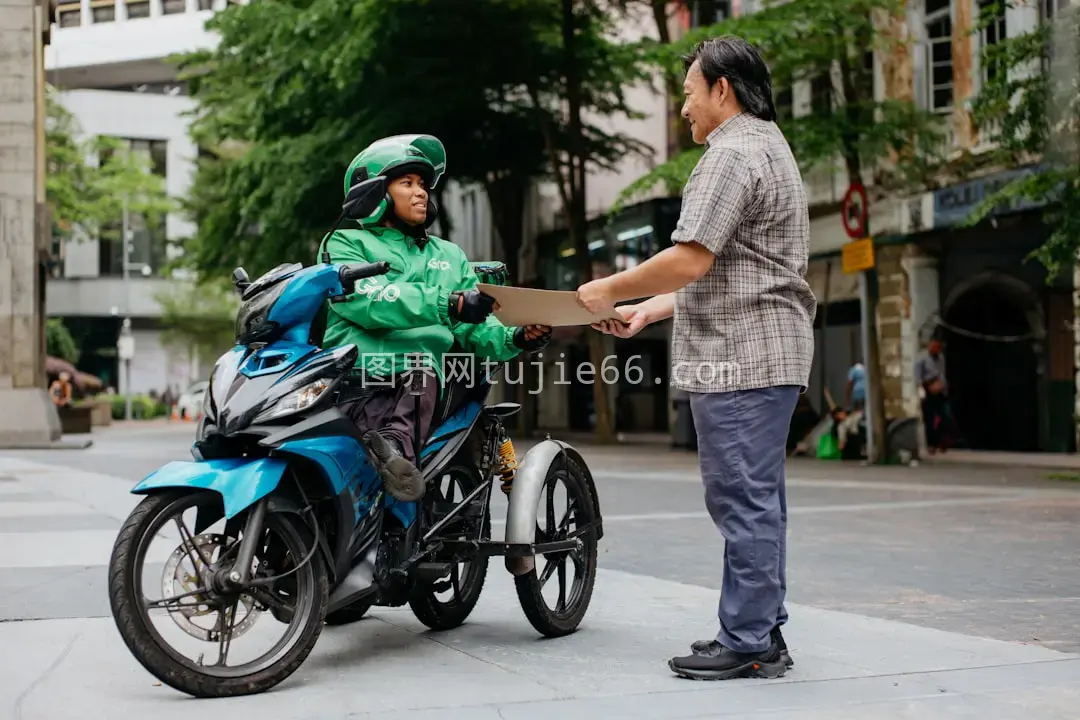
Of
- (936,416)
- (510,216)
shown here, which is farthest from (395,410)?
(510,216)

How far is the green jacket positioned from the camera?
439 cm

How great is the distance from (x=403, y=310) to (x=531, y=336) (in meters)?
0.51

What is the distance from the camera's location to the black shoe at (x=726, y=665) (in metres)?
4.13

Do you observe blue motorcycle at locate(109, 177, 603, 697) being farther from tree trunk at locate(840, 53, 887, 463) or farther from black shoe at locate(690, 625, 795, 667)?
tree trunk at locate(840, 53, 887, 463)

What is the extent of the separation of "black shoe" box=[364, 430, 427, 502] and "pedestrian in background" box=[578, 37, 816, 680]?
771mm

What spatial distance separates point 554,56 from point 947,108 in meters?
6.42

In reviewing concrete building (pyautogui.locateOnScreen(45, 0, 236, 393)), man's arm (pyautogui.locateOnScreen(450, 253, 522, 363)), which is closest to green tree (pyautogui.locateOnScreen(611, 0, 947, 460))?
man's arm (pyautogui.locateOnScreen(450, 253, 522, 363))

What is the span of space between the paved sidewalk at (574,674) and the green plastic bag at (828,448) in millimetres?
12988

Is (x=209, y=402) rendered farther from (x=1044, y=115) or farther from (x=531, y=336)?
(x=1044, y=115)

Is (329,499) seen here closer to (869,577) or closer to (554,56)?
(869,577)

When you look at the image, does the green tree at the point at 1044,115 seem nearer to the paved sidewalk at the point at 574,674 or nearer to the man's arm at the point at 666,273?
the paved sidewalk at the point at 574,674

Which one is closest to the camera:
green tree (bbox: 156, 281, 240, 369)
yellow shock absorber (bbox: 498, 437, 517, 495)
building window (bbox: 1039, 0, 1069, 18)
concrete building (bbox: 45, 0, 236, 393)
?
yellow shock absorber (bbox: 498, 437, 517, 495)

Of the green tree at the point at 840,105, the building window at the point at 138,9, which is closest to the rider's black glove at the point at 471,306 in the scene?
the green tree at the point at 840,105

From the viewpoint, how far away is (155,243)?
2486 inches
